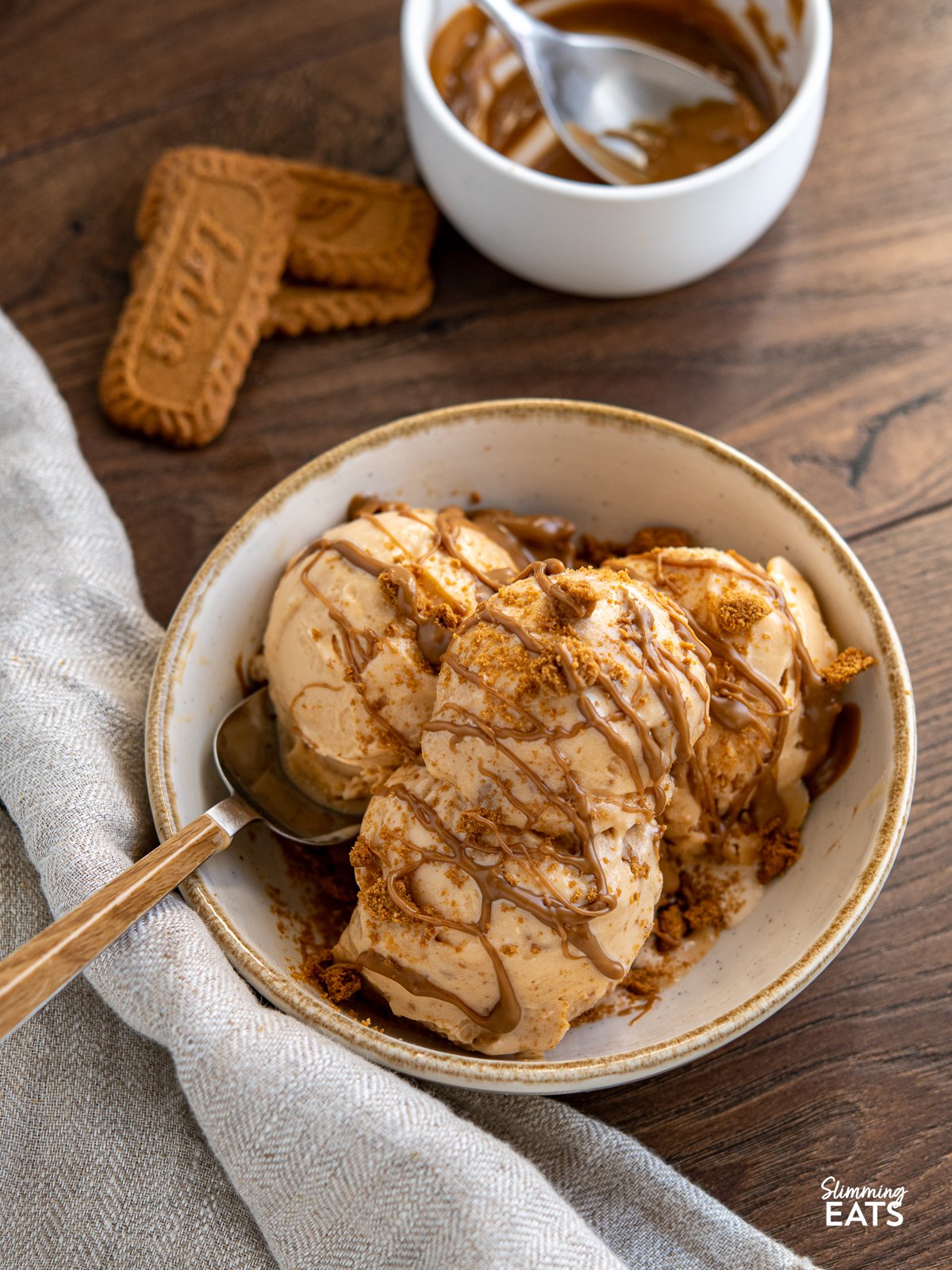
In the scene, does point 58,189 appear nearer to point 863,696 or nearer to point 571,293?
point 571,293

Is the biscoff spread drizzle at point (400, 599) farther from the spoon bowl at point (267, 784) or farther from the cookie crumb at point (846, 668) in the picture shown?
the cookie crumb at point (846, 668)

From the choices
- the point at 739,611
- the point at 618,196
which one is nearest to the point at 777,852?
the point at 739,611

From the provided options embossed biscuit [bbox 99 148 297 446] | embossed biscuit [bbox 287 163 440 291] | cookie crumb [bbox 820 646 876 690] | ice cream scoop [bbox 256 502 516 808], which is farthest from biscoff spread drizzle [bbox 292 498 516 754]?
embossed biscuit [bbox 287 163 440 291]

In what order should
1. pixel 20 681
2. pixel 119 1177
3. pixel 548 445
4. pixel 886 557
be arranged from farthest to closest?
pixel 886 557 → pixel 548 445 → pixel 20 681 → pixel 119 1177

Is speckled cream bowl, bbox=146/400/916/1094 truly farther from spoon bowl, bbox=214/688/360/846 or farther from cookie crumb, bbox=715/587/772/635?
cookie crumb, bbox=715/587/772/635

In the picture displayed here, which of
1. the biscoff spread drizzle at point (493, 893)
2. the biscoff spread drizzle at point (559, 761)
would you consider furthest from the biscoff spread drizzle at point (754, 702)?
the biscoff spread drizzle at point (493, 893)

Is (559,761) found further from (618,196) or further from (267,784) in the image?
(618,196)

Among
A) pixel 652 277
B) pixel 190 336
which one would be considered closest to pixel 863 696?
pixel 652 277
